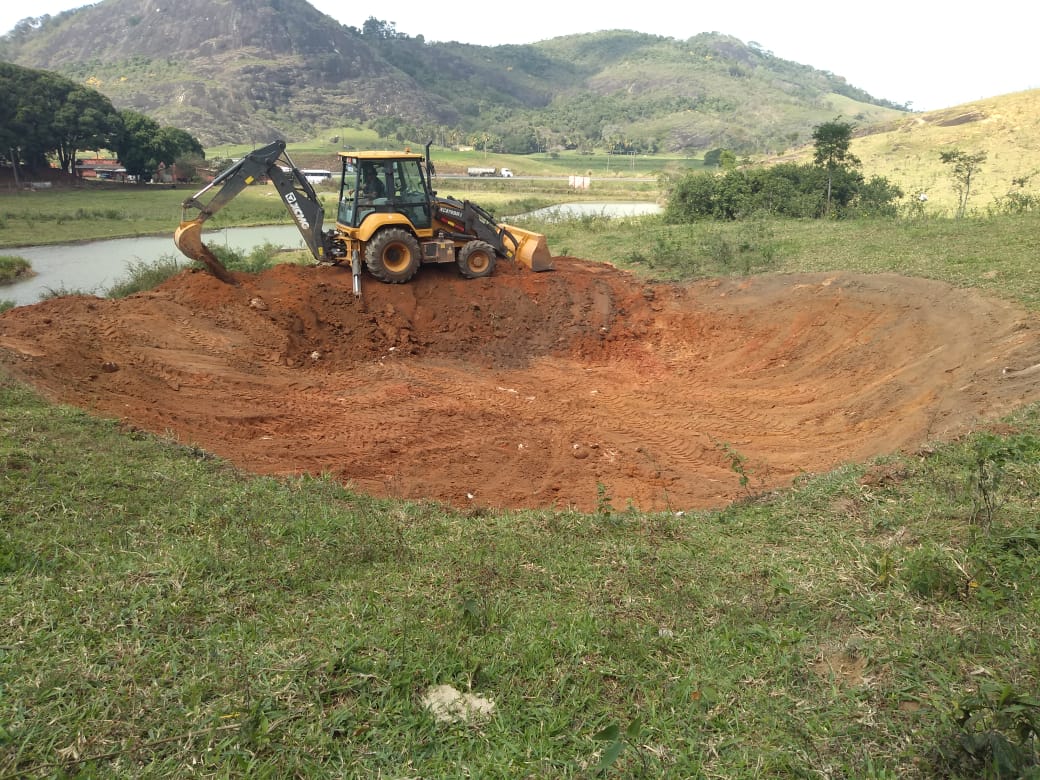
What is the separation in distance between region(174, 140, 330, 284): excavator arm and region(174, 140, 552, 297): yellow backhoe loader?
0.06 ft

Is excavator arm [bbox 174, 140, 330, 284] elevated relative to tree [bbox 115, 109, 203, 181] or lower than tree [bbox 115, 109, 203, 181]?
lower

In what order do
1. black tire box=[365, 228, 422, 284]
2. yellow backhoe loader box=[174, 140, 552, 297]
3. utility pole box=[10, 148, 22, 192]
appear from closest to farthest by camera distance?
yellow backhoe loader box=[174, 140, 552, 297] → black tire box=[365, 228, 422, 284] → utility pole box=[10, 148, 22, 192]

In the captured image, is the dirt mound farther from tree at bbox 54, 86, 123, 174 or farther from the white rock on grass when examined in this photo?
tree at bbox 54, 86, 123, 174

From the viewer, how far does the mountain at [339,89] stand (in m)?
107

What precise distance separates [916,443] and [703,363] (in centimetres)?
560

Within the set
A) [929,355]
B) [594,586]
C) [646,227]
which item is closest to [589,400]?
[929,355]

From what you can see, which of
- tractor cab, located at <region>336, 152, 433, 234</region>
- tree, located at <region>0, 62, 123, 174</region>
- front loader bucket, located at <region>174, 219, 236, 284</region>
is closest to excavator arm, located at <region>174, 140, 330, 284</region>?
front loader bucket, located at <region>174, 219, 236, 284</region>

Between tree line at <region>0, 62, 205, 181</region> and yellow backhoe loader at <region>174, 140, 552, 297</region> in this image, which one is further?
tree line at <region>0, 62, 205, 181</region>

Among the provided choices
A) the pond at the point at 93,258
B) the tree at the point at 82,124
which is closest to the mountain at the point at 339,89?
the tree at the point at 82,124

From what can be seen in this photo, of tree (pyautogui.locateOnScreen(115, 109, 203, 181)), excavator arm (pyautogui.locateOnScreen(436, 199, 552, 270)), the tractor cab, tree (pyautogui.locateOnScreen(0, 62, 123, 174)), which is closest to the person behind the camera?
the tractor cab

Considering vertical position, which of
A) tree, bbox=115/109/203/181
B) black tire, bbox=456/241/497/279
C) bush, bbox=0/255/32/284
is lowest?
bush, bbox=0/255/32/284

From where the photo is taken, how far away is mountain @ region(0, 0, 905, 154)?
10700 cm

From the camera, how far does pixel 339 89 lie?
414ft

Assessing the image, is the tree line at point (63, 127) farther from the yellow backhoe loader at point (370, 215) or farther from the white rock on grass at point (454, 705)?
the white rock on grass at point (454, 705)
